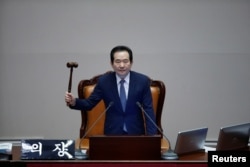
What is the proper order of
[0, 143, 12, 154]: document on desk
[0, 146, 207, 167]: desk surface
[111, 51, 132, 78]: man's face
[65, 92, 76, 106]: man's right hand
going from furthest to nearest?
[111, 51, 132, 78]: man's face < [65, 92, 76, 106]: man's right hand < [0, 143, 12, 154]: document on desk < [0, 146, 207, 167]: desk surface

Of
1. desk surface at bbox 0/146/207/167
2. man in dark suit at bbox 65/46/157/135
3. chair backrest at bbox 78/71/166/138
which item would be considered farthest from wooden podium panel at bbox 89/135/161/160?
chair backrest at bbox 78/71/166/138

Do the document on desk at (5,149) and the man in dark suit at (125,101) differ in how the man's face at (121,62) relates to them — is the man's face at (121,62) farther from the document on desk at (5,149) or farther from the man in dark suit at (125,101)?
the document on desk at (5,149)

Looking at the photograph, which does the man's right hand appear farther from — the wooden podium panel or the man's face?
the wooden podium panel

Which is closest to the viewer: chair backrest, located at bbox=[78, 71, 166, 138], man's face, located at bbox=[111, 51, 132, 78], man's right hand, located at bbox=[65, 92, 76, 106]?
man's right hand, located at bbox=[65, 92, 76, 106]

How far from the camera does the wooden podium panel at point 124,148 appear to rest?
1840mm

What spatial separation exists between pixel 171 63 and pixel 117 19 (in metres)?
0.65

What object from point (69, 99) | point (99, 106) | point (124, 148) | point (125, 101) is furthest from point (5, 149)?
point (99, 106)

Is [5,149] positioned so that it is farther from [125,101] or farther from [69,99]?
[125,101]

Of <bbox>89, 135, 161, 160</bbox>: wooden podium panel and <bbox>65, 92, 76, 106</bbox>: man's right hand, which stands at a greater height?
A: <bbox>65, 92, 76, 106</bbox>: man's right hand

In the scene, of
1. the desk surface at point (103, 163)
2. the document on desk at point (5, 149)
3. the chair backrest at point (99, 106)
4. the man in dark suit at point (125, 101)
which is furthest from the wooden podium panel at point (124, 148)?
the chair backrest at point (99, 106)

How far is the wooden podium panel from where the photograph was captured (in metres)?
1.84

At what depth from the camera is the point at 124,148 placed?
1.85 m

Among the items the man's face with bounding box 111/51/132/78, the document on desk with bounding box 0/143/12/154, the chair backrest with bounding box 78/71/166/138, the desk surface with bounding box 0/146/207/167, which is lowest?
the desk surface with bounding box 0/146/207/167

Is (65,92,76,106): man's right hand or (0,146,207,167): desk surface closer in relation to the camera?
(0,146,207,167): desk surface
